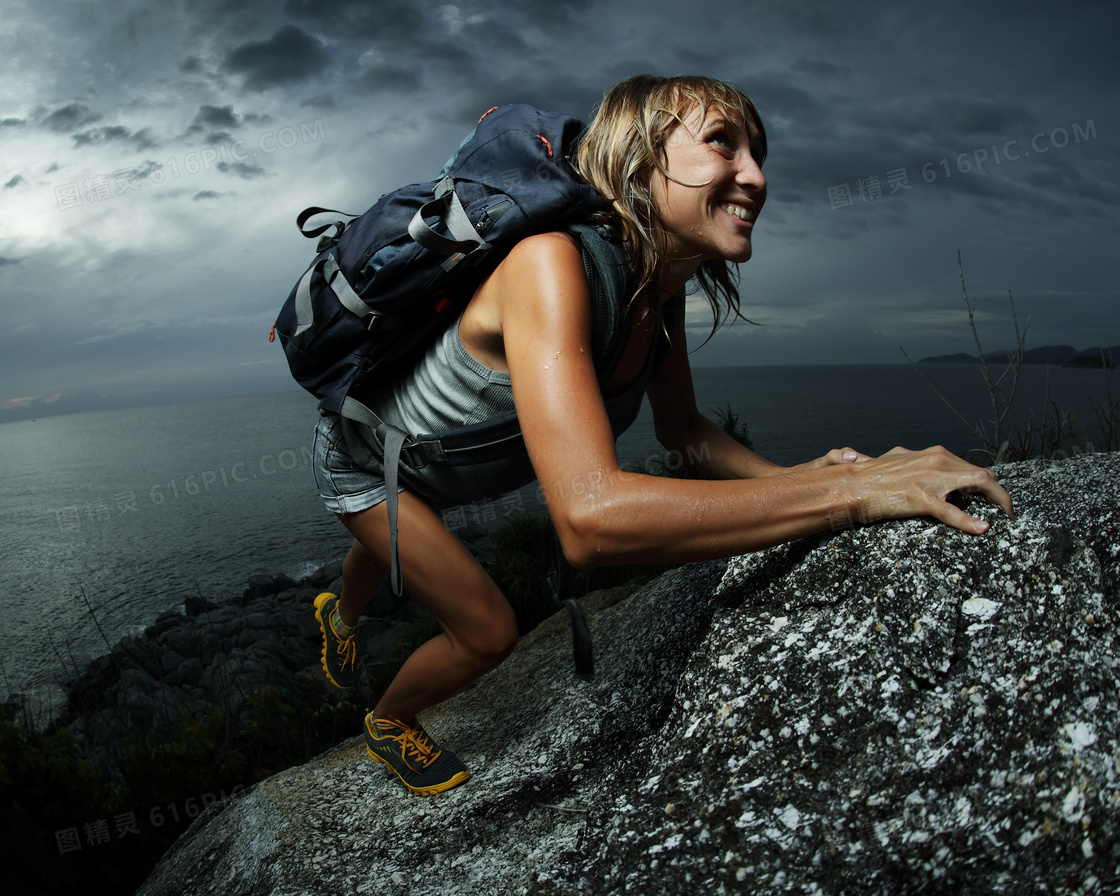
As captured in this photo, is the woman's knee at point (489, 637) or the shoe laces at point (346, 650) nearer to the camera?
the woman's knee at point (489, 637)

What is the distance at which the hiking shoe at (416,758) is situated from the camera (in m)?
2.64

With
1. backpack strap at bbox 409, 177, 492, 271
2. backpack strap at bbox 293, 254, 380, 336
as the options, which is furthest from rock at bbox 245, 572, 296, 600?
backpack strap at bbox 409, 177, 492, 271

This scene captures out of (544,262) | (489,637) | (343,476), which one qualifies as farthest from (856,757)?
(343,476)

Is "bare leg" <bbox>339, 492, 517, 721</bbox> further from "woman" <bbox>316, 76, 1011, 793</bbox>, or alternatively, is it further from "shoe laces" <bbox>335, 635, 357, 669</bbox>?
"shoe laces" <bbox>335, 635, 357, 669</bbox>

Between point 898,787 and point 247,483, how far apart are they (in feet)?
75.6

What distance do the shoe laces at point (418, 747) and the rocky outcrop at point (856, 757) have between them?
0.27 m

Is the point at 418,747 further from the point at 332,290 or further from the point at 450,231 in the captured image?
the point at 450,231

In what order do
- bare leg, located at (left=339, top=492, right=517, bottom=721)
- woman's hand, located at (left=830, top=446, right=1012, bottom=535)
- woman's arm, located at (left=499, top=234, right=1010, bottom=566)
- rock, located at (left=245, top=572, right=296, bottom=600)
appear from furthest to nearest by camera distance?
rock, located at (left=245, top=572, right=296, bottom=600) < bare leg, located at (left=339, top=492, right=517, bottom=721) < woman's hand, located at (left=830, top=446, right=1012, bottom=535) < woman's arm, located at (left=499, top=234, right=1010, bottom=566)

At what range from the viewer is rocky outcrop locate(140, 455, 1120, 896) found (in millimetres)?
1467

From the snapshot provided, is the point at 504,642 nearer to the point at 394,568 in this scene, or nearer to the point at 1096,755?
the point at 394,568

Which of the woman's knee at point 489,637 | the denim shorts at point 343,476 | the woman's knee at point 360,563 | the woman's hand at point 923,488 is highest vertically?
the denim shorts at point 343,476

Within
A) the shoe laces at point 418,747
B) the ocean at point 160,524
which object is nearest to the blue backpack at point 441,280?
the shoe laces at point 418,747

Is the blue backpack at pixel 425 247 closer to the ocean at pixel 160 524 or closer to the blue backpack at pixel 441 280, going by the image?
the blue backpack at pixel 441 280

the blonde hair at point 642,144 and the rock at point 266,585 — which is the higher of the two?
the blonde hair at point 642,144
